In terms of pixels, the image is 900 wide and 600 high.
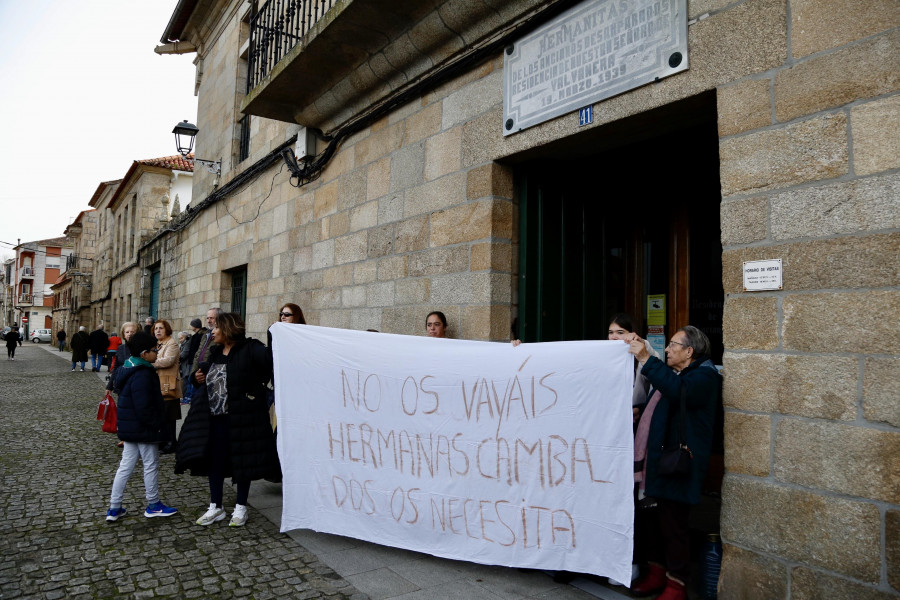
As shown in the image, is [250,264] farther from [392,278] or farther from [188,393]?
[392,278]

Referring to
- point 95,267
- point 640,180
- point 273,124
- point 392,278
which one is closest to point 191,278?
point 273,124

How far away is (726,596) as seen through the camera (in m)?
2.76

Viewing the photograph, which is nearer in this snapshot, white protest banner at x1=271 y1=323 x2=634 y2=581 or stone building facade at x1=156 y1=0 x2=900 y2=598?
stone building facade at x1=156 y1=0 x2=900 y2=598

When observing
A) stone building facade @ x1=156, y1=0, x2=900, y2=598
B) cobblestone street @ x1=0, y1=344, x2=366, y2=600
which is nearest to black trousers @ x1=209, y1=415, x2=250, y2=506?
cobblestone street @ x1=0, y1=344, x2=366, y2=600

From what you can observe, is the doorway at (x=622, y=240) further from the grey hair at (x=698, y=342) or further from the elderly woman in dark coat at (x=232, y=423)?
the elderly woman in dark coat at (x=232, y=423)

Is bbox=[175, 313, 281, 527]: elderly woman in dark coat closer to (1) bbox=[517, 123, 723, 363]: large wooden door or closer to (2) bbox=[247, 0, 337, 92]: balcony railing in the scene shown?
(1) bbox=[517, 123, 723, 363]: large wooden door

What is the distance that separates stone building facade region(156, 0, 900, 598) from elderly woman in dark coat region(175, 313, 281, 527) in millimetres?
1577

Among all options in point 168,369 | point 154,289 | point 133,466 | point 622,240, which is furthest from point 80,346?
point 622,240

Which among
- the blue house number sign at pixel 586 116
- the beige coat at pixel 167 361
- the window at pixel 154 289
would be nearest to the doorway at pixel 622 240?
the blue house number sign at pixel 586 116

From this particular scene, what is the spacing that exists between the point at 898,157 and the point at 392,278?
3945 mm

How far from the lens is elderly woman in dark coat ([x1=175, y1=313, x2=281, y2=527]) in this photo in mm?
3984

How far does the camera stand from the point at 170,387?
603 cm

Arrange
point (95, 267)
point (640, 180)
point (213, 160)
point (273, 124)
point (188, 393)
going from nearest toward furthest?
point (640, 180) → point (273, 124) → point (188, 393) → point (213, 160) → point (95, 267)

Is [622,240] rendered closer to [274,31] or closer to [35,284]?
[274,31]
